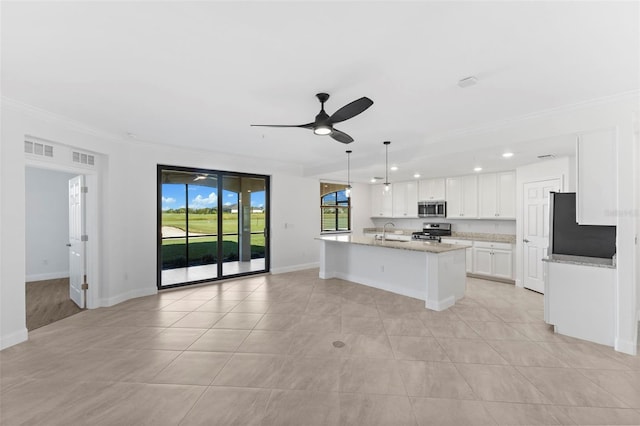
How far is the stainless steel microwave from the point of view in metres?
6.85

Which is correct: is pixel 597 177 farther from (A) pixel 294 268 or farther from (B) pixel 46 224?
(B) pixel 46 224

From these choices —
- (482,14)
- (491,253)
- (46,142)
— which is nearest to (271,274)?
(46,142)

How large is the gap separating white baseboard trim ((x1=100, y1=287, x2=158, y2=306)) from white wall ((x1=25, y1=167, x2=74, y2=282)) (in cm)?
282

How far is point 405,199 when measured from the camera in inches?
305

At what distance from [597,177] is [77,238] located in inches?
277

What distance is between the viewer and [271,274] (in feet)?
21.1

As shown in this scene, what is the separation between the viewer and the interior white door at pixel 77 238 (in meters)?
4.28

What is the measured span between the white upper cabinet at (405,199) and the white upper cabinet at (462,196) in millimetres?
911

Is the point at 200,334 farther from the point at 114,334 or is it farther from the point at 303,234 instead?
the point at 303,234

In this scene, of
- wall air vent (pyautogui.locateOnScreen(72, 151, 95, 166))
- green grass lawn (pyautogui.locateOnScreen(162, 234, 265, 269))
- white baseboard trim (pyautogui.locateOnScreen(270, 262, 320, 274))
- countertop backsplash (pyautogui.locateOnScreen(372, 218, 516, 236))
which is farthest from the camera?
white baseboard trim (pyautogui.locateOnScreen(270, 262, 320, 274))

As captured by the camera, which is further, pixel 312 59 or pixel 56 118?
pixel 56 118

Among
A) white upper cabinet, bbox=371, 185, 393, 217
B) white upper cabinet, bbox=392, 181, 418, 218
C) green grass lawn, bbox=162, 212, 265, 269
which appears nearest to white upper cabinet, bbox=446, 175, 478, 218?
white upper cabinet, bbox=392, 181, 418, 218

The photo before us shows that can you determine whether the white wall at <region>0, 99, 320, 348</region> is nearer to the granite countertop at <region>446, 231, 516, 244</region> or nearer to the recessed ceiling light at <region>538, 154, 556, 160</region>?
the granite countertop at <region>446, 231, 516, 244</region>

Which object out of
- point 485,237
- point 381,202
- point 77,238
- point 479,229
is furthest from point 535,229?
point 77,238
